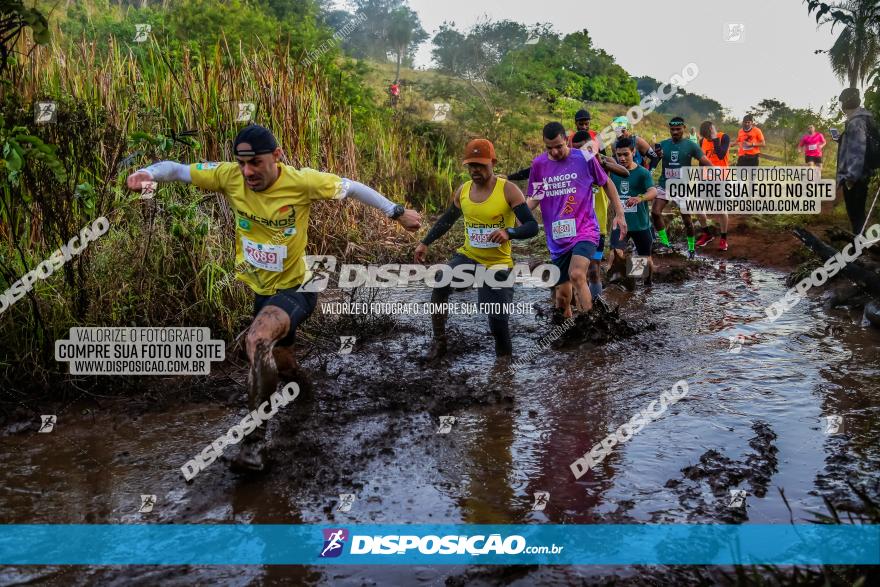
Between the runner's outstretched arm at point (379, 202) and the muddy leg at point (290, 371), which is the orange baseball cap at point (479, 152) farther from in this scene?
the muddy leg at point (290, 371)

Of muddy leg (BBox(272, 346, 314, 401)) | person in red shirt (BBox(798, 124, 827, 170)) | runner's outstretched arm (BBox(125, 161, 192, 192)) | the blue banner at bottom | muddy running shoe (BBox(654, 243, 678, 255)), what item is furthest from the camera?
person in red shirt (BBox(798, 124, 827, 170))

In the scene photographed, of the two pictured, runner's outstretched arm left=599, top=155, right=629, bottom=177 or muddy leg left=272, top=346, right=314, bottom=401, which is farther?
runner's outstretched arm left=599, top=155, right=629, bottom=177

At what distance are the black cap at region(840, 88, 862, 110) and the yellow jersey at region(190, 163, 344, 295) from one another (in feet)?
26.6

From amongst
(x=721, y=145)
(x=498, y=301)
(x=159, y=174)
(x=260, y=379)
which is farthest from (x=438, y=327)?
(x=721, y=145)

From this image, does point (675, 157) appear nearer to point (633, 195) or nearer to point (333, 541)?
point (633, 195)

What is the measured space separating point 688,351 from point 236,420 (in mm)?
4499

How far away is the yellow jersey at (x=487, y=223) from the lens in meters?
6.46

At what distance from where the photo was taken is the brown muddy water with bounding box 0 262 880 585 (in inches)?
155

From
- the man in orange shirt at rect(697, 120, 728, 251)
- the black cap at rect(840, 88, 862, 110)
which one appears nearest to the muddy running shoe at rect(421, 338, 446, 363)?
the black cap at rect(840, 88, 862, 110)

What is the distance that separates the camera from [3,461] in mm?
4727

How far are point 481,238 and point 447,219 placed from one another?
52 cm

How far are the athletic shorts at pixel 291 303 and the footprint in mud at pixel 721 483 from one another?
105 inches

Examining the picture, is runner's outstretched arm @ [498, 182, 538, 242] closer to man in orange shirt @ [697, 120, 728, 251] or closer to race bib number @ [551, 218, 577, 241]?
race bib number @ [551, 218, 577, 241]

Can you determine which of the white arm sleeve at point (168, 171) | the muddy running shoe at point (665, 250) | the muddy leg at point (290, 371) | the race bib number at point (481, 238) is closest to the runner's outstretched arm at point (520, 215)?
the race bib number at point (481, 238)
